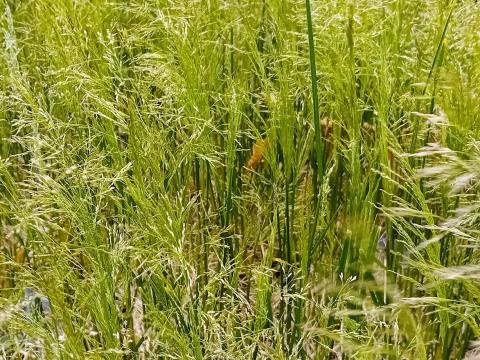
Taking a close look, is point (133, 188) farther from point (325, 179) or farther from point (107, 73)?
point (107, 73)

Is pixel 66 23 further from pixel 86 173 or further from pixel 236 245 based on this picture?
pixel 236 245

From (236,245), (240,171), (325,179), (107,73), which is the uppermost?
(107,73)

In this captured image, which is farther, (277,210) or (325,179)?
(277,210)

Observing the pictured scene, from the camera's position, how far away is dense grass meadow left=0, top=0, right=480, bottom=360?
0.94 metres

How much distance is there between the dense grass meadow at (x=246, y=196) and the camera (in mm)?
942

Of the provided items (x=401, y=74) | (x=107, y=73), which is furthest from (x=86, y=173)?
(x=401, y=74)

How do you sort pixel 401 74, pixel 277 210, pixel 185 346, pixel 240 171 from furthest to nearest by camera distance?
pixel 240 171, pixel 401 74, pixel 277 210, pixel 185 346

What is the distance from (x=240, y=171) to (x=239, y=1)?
366 mm

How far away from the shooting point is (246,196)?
1275 millimetres

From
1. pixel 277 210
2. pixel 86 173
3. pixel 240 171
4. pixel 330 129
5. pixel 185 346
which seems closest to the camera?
pixel 185 346

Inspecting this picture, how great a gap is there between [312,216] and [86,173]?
0.44 m

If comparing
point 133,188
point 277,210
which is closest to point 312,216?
point 277,210

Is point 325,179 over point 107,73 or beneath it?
beneath

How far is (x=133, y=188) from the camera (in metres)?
0.94
